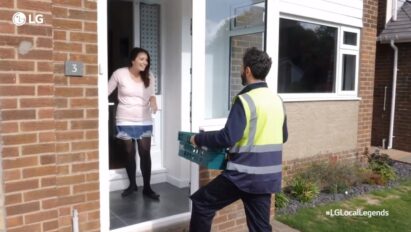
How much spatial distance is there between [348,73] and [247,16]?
340 centimetres

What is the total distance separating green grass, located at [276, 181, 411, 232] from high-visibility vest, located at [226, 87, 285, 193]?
2.00 m

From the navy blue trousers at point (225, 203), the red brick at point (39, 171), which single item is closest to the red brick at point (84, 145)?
the red brick at point (39, 171)

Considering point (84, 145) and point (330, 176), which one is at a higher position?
point (84, 145)

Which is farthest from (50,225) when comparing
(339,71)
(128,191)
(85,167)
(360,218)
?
(339,71)

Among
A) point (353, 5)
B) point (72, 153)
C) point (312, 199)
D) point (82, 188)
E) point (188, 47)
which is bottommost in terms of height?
point (312, 199)

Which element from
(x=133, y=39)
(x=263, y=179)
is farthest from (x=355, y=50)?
(x=263, y=179)

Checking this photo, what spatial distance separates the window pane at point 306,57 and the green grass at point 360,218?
6.31 feet

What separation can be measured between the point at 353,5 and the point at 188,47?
11.2 ft

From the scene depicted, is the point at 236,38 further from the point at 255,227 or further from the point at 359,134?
the point at 359,134

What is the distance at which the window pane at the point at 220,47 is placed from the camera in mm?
4266

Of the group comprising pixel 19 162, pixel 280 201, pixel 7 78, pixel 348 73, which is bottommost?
pixel 280 201

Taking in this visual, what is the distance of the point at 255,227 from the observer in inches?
118

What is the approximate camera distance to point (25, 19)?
2.75 metres

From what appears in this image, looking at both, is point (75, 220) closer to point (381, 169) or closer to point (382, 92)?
point (381, 169)
